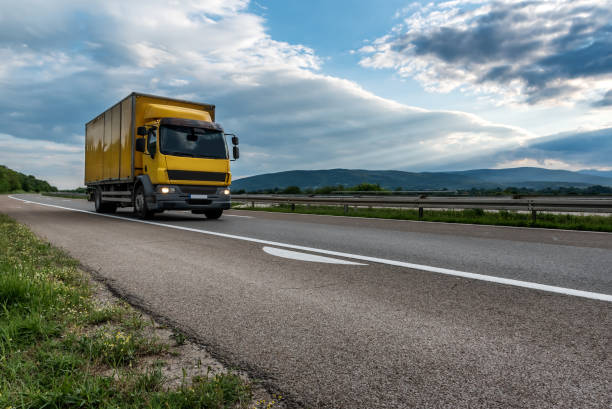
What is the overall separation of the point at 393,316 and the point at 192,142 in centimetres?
1086

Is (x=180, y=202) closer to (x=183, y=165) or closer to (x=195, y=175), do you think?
(x=195, y=175)

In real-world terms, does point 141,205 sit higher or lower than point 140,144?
lower

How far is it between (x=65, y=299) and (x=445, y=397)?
9.96ft

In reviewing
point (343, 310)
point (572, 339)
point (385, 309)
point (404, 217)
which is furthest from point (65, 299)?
point (404, 217)

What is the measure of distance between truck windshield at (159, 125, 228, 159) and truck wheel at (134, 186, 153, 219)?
2.02m

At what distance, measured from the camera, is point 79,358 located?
2.28 m

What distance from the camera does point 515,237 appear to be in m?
8.71

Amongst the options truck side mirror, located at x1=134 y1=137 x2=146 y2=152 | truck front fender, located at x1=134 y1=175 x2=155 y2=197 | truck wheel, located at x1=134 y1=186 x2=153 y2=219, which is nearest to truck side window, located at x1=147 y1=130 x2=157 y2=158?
truck side mirror, located at x1=134 y1=137 x2=146 y2=152

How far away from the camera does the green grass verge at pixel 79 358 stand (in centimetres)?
187

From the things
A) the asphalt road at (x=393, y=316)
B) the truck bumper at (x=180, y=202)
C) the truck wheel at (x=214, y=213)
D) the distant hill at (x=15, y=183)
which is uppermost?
the distant hill at (x=15, y=183)

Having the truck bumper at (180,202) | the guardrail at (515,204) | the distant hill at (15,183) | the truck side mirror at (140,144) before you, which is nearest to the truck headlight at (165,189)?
the truck bumper at (180,202)

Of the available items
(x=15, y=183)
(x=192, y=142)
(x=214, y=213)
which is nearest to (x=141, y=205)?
(x=214, y=213)

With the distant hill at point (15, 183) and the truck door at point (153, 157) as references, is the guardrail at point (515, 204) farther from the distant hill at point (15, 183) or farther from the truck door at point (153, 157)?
the distant hill at point (15, 183)

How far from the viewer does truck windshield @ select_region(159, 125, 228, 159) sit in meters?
12.4
